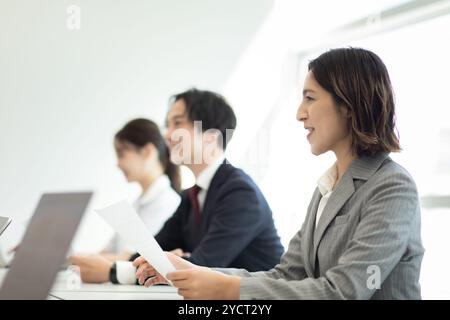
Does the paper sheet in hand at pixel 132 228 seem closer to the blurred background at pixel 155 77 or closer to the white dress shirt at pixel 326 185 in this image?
the white dress shirt at pixel 326 185

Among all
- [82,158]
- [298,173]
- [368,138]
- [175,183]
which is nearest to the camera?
[368,138]

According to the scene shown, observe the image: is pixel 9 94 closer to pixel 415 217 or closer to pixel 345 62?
pixel 345 62

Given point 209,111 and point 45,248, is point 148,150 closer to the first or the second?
point 209,111

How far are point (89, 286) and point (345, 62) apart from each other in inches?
46.9

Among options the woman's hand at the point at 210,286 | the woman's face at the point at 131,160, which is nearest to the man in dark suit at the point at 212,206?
the woman's face at the point at 131,160

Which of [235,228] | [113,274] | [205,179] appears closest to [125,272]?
[113,274]

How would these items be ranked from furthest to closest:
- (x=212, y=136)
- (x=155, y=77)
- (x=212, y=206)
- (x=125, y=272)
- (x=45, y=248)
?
(x=155, y=77) → (x=212, y=136) → (x=212, y=206) → (x=125, y=272) → (x=45, y=248)

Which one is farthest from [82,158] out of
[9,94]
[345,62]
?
[345,62]

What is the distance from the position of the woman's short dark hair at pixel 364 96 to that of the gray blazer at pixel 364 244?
0.16ft

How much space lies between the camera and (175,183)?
142 inches

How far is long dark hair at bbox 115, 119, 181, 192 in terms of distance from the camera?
3.61 meters

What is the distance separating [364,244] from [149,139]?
2403 millimetres

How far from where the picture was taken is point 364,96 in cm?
158

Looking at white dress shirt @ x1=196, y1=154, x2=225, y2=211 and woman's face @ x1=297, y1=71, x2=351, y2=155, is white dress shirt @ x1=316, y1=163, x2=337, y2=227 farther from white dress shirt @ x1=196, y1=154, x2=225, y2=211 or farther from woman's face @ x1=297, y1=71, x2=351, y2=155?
white dress shirt @ x1=196, y1=154, x2=225, y2=211
